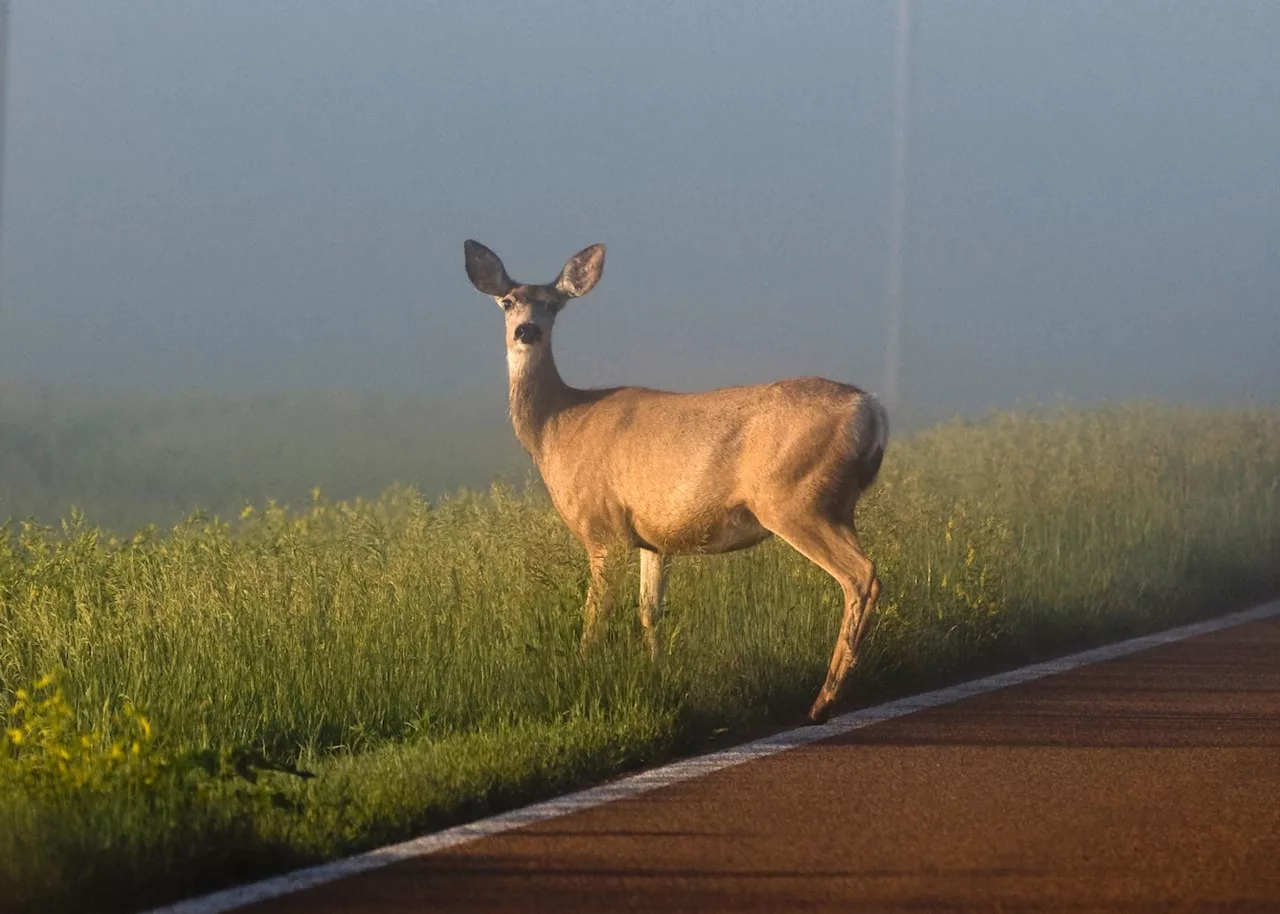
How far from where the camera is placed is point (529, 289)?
460 inches

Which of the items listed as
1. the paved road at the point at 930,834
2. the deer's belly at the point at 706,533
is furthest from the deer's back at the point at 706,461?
the paved road at the point at 930,834

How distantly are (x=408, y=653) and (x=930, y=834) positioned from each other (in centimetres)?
381

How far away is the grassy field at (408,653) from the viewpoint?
6312 mm

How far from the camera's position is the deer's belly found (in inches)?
404

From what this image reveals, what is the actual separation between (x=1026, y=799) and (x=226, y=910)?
3211 mm

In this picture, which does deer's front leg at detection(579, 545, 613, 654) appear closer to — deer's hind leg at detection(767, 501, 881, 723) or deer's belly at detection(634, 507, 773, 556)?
deer's belly at detection(634, 507, 773, 556)

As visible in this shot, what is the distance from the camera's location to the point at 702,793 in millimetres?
7180

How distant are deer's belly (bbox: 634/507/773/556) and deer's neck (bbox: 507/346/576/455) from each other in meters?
1.30

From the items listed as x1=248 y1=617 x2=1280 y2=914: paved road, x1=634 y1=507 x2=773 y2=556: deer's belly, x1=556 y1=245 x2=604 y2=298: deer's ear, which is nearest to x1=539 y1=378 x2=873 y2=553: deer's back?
x1=634 y1=507 x2=773 y2=556: deer's belly

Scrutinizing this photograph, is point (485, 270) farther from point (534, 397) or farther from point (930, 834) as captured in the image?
point (930, 834)

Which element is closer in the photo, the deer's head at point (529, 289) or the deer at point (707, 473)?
the deer at point (707, 473)

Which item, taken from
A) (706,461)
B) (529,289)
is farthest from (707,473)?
(529,289)

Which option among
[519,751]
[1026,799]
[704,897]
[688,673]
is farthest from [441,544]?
[704,897]

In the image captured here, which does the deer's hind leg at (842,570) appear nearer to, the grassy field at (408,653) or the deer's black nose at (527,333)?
the grassy field at (408,653)
